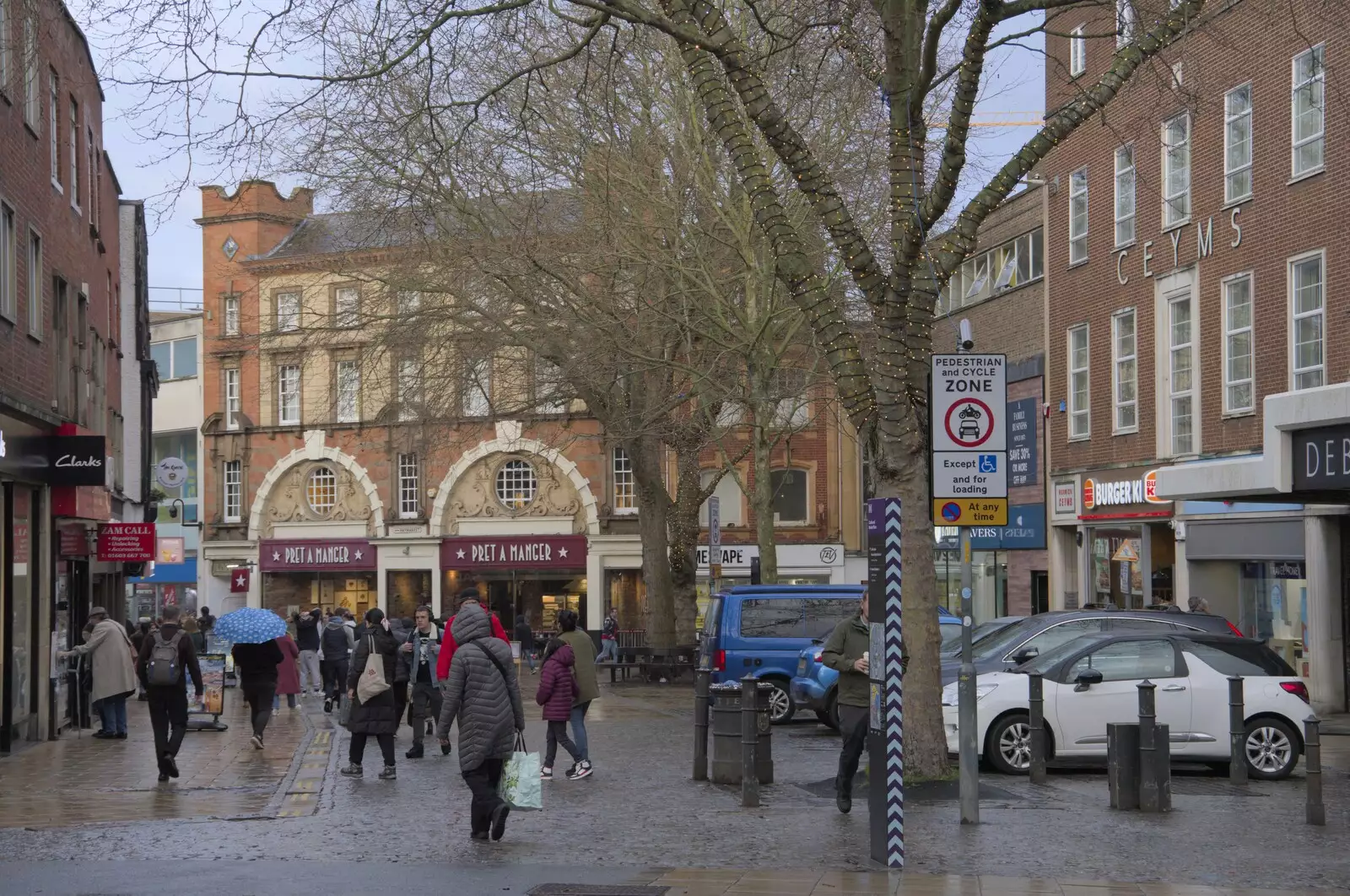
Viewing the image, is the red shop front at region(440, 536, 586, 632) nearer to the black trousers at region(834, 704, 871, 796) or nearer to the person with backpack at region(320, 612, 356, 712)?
the person with backpack at region(320, 612, 356, 712)

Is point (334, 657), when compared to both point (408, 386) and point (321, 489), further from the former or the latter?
point (321, 489)

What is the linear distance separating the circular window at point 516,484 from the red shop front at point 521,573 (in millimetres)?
1261

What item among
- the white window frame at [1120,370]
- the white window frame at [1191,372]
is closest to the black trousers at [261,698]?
the white window frame at [1191,372]

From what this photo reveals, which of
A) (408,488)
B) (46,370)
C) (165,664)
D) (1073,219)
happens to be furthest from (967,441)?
(408,488)

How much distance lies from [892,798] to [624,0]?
7.45 meters

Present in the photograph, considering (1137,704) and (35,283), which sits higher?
(35,283)

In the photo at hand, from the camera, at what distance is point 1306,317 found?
90.6ft

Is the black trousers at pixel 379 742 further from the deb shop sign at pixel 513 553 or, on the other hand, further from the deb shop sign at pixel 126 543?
the deb shop sign at pixel 513 553

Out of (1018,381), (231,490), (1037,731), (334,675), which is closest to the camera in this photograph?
(1037,731)

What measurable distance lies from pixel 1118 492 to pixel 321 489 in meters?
34.6

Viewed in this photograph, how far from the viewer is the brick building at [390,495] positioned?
180 feet

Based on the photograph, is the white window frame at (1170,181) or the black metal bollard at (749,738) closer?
the black metal bollard at (749,738)

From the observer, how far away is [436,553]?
5912cm

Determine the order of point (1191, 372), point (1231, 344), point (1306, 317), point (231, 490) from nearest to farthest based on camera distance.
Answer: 1. point (1306, 317)
2. point (1231, 344)
3. point (1191, 372)
4. point (231, 490)
